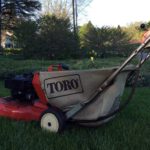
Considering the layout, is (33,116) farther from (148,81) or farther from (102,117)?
(148,81)

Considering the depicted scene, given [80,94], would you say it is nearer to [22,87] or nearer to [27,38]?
[22,87]

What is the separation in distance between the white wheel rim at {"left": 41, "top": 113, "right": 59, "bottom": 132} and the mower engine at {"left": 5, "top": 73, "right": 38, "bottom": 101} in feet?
→ 1.76

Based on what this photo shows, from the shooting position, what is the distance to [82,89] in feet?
14.0

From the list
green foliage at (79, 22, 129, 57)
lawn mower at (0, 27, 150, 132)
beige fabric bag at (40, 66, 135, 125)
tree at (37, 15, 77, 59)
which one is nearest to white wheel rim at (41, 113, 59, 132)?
lawn mower at (0, 27, 150, 132)

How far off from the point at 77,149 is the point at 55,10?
32.0 meters

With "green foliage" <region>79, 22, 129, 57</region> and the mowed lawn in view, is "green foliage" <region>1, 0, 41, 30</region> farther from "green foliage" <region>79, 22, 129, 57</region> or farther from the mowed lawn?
the mowed lawn

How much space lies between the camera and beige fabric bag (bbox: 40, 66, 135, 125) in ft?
13.7

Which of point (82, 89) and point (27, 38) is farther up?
point (27, 38)

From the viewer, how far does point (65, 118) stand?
425 centimetres

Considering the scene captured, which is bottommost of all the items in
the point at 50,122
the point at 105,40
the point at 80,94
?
the point at 50,122

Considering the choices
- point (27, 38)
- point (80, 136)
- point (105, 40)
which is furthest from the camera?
point (105, 40)

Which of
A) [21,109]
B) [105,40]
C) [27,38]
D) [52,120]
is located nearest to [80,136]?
[52,120]

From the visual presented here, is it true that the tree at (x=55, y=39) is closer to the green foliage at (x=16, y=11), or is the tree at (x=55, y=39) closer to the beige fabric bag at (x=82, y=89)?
the green foliage at (x=16, y=11)

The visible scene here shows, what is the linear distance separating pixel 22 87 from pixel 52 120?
2.20ft
